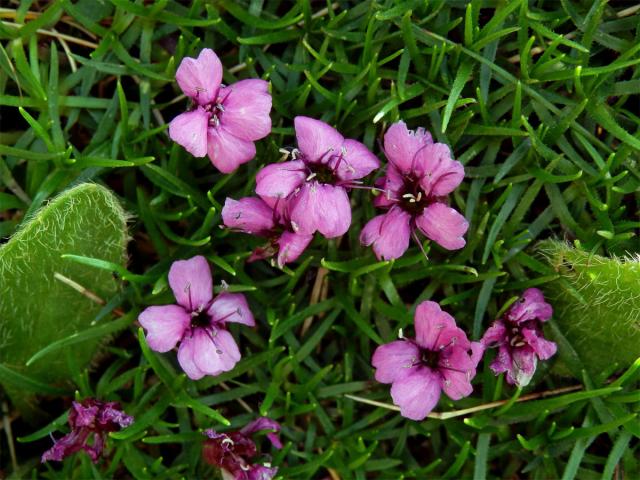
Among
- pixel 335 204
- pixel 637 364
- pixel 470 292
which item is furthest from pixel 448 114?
pixel 637 364

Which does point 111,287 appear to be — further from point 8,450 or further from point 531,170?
point 531,170

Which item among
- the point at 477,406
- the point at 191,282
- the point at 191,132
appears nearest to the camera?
the point at 191,132

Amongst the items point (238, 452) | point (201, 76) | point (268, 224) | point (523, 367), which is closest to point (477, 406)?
point (523, 367)

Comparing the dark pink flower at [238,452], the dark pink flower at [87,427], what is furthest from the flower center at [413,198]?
the dark pink flower at [87,427]

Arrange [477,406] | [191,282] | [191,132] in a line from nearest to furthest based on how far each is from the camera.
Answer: [191,132]
[191,282]
[477,406]

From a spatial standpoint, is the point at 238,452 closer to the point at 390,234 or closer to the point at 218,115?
the point at 390,234

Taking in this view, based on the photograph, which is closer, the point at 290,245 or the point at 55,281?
the point at 290,245

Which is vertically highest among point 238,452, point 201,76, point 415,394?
point 201,76
